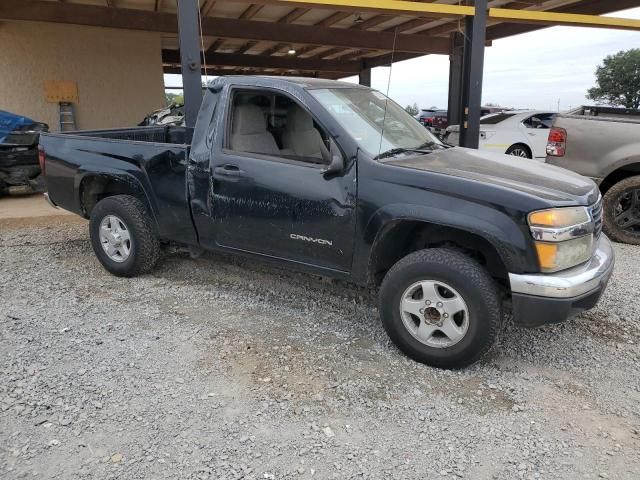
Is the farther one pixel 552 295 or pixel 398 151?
pixel 398 151

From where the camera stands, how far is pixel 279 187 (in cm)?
372

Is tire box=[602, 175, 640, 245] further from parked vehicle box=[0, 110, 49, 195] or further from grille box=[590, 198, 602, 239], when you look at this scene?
parked vehicle box=[0, 110, 49, 195]

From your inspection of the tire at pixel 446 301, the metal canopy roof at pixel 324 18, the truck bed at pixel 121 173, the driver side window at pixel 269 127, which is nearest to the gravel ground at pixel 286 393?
Answer: the tire at pixel 446 301

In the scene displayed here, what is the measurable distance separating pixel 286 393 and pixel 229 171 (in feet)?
5.83

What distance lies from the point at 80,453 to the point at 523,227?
2.61 meters

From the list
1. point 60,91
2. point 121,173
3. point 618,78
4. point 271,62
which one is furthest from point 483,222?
point 618,78

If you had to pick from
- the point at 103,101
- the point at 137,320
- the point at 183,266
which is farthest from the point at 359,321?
the point at 103,101

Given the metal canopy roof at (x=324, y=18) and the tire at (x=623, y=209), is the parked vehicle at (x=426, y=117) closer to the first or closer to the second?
the metal canopy roof at (x=324, y=18)

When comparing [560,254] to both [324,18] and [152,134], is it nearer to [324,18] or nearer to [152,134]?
[152,134]

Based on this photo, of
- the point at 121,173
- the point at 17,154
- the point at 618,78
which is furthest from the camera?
the point at 618,78

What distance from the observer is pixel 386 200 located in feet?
10.9

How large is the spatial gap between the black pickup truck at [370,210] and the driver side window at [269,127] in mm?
11

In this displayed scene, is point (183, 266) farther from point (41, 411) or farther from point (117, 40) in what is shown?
point (117, 40)

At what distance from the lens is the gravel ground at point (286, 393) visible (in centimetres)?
247
